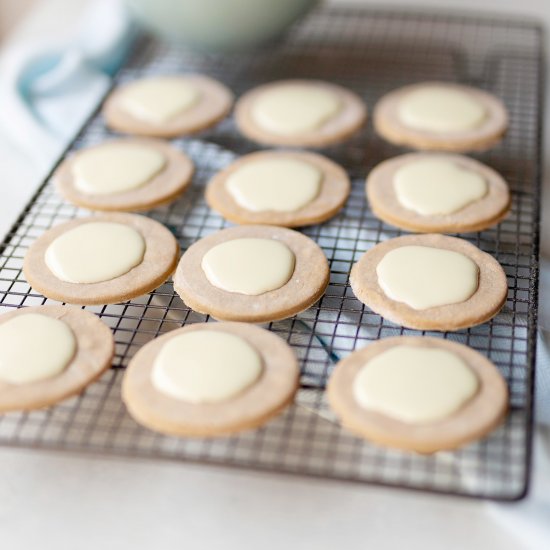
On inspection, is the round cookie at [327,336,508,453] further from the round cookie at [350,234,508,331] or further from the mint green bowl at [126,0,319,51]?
the mint green bowl at [126,0,319,51]

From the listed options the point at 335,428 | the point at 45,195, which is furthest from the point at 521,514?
the point at 45,195

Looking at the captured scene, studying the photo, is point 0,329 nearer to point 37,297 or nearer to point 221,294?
point 37,297

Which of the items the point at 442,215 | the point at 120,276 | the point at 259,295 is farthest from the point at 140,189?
the point at 442,215

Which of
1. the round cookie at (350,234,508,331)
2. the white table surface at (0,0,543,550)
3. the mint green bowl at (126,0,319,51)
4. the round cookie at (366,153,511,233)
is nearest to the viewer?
the white table surface at (0,0,543,550)

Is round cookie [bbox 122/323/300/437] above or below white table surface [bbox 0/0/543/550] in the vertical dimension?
above

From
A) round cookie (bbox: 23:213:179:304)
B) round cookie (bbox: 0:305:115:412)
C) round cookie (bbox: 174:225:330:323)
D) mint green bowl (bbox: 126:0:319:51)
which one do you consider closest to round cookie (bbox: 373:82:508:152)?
mint green bowl (bbox: 126:0:319:51)

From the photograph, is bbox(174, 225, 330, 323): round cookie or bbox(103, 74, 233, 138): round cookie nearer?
bbox(174, 225, 330, 323): round cookie
